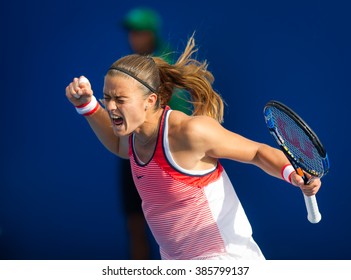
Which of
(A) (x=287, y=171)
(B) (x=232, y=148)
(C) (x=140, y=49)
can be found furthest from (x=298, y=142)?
(C) (x=140, y=49)

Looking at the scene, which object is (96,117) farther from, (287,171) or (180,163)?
(287,171)

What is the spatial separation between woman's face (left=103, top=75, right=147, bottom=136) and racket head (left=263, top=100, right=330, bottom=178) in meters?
0.48

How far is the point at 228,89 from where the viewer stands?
12.4ft

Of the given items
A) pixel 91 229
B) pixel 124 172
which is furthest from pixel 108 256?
pixel 124 172

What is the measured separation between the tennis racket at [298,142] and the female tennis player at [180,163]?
65 millimetres

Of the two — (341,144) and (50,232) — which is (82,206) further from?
(341,144)

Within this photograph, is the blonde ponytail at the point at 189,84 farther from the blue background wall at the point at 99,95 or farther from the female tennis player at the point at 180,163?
the blue background wall at the point at 99,95

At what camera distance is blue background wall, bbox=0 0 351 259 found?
3725mm

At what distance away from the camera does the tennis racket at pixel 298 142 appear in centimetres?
272

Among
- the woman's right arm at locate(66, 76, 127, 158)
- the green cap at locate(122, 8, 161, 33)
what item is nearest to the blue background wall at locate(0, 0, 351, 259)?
the green cap at locate(122, 8, 161, 33)

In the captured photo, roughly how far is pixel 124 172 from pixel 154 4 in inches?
33.0

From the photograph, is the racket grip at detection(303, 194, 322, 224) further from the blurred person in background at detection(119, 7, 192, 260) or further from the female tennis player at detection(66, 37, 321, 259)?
the blurred person in background at detection(119, 7, 192, 260)

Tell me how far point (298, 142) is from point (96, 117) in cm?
90

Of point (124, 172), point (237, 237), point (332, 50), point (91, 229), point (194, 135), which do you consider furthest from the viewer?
point (91, 229)
